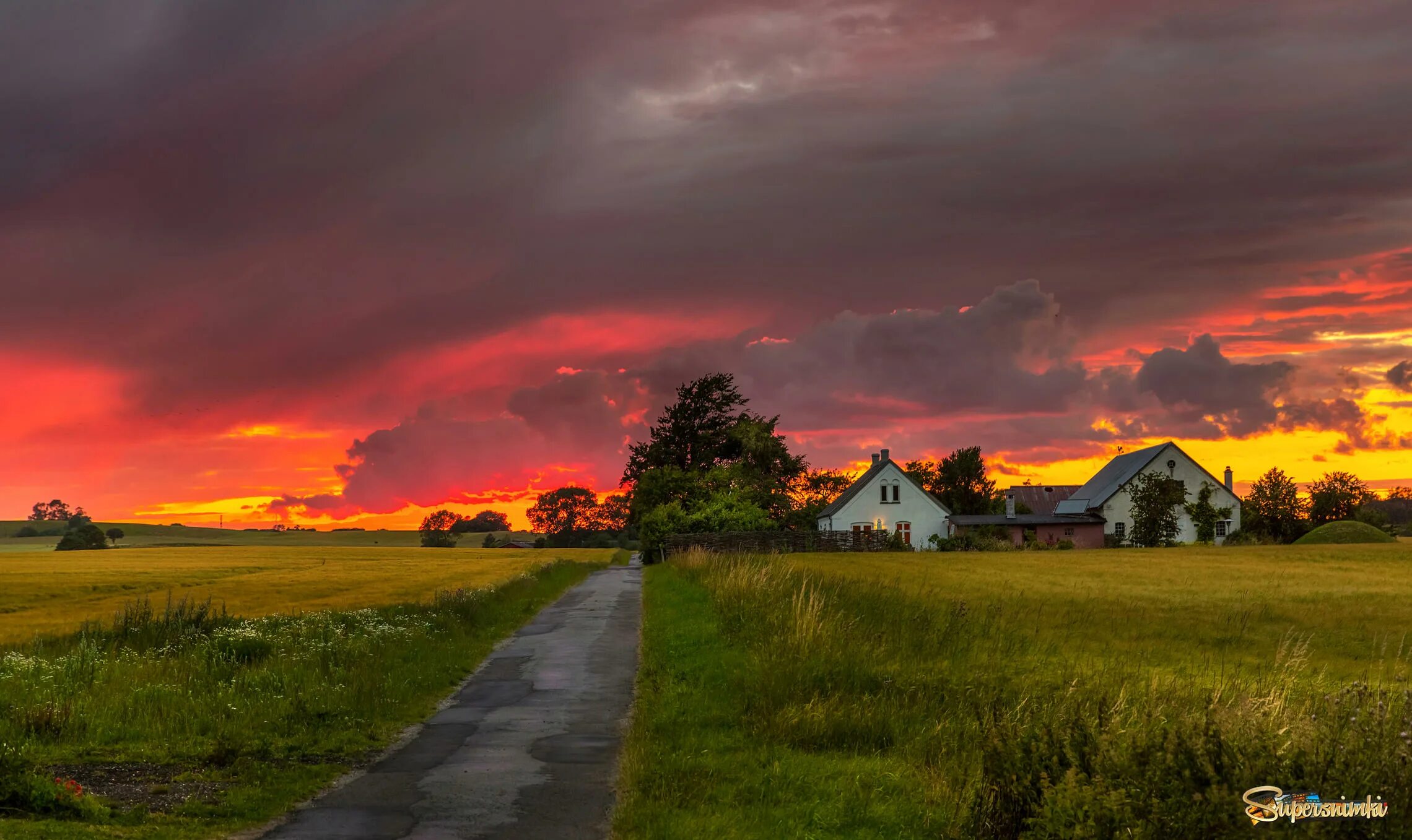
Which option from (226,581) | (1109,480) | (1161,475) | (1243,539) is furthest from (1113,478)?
(226,581)

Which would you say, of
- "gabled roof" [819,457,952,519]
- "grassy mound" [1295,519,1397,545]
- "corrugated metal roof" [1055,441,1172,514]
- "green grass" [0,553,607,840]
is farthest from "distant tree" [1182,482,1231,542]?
"green grass" [0,553,607,840]

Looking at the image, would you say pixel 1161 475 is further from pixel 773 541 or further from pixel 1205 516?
pixel 773 541

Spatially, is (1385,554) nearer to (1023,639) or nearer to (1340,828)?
(1023,639)

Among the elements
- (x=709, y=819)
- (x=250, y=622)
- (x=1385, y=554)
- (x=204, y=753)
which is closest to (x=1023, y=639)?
(x=709, y=819)

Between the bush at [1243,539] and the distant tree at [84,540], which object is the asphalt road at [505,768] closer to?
the bush at [1243,539]

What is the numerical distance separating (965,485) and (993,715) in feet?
426

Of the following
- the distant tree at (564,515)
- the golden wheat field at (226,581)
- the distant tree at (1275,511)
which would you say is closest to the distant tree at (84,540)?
the golden wheat field at (226,581)

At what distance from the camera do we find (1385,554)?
2522 inches

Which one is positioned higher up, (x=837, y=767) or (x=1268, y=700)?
(x=1268, y=700)

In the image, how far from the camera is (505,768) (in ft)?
41.8

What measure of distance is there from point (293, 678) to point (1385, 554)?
65873mm

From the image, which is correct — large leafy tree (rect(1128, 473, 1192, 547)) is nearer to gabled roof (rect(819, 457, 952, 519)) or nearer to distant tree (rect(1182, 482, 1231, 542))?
distant tree (rect(1182, 482, 1231, 542))

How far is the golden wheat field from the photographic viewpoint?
44000mm

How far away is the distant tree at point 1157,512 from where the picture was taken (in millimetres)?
92250
